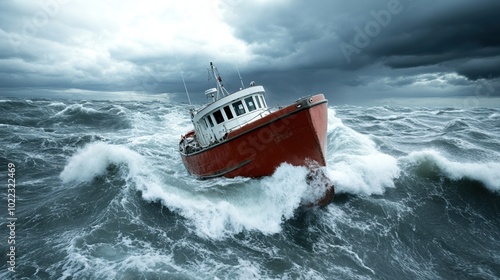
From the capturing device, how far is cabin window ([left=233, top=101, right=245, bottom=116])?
1221 cm

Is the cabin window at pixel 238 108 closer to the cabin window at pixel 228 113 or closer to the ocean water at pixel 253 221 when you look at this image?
the cabin window at pixel 228 113

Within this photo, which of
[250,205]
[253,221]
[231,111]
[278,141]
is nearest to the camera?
[253,221]

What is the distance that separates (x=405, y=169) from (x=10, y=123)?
33.8 m

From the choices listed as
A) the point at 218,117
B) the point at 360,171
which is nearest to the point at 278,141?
the point at 218,117

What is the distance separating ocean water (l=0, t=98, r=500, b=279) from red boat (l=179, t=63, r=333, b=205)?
548 millimetres

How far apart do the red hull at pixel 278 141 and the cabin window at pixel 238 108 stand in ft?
7.20

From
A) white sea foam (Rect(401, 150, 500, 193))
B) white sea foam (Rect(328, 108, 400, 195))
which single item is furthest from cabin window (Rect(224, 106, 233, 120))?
white sea foam (Rect(401, 150, 500, 193))

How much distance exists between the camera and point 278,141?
9.62 m

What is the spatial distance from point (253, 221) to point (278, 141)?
288cm

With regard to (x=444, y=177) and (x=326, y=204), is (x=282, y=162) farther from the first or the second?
(x=444, y=177)

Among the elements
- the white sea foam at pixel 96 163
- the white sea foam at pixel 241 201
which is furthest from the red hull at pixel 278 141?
the white sea foam at pixel 96 163

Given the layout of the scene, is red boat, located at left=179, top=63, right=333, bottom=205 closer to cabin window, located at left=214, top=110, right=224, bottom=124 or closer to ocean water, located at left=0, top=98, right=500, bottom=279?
cabin window, located at left=214, top=110, right=224, bottom=124

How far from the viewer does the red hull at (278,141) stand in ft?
30.5

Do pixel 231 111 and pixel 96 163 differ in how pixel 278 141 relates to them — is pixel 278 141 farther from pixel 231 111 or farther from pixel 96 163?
pixel 96 163
